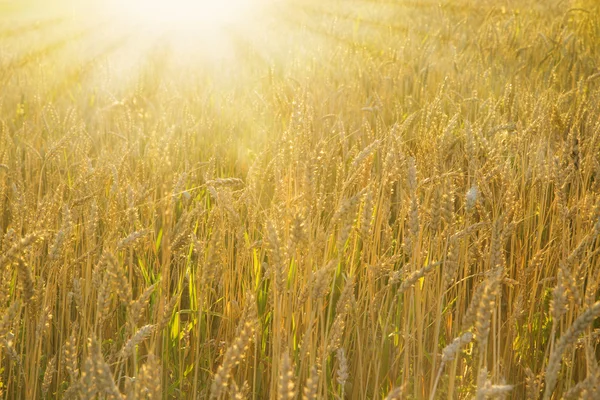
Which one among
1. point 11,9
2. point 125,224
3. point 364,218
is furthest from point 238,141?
point 11,9

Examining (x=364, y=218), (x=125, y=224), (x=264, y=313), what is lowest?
(x=264, y=313)

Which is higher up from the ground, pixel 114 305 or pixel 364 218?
pixel 364 218

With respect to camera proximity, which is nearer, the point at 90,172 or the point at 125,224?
the point at 90,172

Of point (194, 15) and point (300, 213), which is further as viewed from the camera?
point (194, 15)

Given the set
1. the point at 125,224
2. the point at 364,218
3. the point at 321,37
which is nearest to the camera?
the point at 364,218

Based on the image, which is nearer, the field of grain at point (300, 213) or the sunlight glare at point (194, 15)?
the field of grain at point (300, 213)

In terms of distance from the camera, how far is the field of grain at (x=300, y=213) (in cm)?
Result: 98

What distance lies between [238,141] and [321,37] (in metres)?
2.40

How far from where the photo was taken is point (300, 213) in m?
1.07

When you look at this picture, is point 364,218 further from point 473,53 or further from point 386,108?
point 473,53

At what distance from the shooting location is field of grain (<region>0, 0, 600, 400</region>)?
0.98 metres

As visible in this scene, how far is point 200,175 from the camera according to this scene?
7.71 feet

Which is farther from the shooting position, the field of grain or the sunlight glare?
the sunlight glare

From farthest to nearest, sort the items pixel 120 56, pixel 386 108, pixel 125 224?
pixel 120 56 < pixel 386 108 < pixel 125 224
